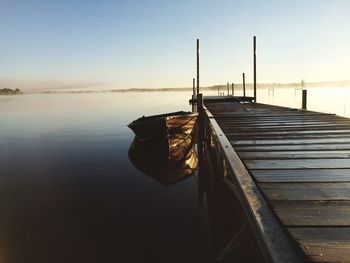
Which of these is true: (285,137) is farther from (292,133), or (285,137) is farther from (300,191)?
(300,191)

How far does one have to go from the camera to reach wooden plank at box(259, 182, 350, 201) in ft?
10.3

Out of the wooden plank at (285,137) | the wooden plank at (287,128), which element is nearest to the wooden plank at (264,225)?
the wooden plank at (285,137)

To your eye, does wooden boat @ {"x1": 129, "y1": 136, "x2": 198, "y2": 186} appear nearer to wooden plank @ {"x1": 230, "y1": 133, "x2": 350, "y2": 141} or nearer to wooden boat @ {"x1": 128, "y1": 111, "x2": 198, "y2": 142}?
wooden boat @ {"x1": 128, "y1": 111, "x2": 198, "y2": 142}

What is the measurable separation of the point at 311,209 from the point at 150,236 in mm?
5238

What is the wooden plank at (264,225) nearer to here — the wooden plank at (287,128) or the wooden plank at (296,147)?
the wooden plank at (296,147)

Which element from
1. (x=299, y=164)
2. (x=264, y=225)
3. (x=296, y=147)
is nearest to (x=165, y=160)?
(x=296, y=147)

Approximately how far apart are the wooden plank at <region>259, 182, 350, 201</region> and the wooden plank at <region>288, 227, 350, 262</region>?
661mm

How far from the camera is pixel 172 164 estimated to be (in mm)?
14188

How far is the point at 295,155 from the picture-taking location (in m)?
5.01

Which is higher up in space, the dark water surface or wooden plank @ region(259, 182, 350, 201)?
Answer: wooden plank @ region(259, 182, 350, 201)

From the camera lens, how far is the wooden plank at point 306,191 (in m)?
3.15

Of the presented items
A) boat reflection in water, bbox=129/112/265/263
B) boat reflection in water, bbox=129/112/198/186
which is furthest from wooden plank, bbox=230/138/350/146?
boat reflection in water, bbox=129/112/198/186

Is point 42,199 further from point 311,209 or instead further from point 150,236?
point 311,209

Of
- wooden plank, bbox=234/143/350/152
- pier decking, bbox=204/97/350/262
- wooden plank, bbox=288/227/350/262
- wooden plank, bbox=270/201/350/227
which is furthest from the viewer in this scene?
wooden plank, bbox=234/143/350/152
